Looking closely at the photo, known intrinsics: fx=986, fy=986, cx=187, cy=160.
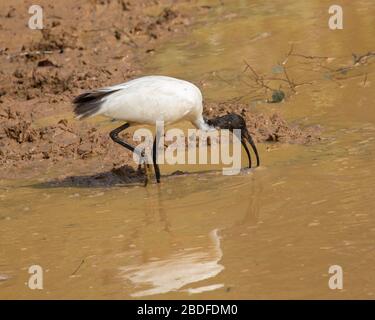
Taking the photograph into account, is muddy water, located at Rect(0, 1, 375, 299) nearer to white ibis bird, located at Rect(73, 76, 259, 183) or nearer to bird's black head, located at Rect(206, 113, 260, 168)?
bird's black head, located at Rect(206, 113, 260, 168)

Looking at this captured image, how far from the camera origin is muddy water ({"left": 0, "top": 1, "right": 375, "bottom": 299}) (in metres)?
5.66

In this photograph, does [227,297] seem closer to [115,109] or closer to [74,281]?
[74,281]

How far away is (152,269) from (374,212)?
1.55 metres

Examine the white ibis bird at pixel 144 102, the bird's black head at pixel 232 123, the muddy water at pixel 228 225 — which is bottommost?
the muddy water at pixel 228 225

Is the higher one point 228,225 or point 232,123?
point 232,123

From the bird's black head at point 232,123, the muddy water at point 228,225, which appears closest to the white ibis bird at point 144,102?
the bird's black head at point 232,123

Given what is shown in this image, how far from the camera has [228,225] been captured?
6.68m

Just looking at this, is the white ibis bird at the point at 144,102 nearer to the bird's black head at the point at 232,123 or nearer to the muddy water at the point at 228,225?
the bird's black head at the point at 232,123

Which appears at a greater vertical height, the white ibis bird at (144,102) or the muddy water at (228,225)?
the white ibis bird at (144,102)

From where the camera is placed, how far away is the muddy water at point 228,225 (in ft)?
18.6

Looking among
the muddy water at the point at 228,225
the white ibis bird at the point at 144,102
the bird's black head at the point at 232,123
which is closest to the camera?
the muddy water at the point at 228,225

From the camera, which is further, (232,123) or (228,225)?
(232,123)

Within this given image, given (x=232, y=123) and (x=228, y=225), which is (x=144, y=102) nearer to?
(x=232, y=123)

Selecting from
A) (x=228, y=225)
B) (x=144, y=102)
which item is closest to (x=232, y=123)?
(x=144, y=102)
